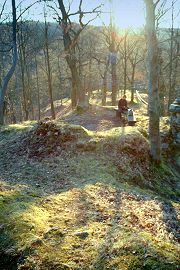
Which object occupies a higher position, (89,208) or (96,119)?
(96,119)

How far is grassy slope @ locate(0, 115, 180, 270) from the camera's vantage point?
4121mm

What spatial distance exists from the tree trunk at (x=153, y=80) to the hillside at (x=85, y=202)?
0.56 metres

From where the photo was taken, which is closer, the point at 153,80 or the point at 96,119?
the point at 153,80

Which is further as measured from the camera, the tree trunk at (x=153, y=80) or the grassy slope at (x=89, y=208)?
the tree trunk at (x=153, y=80)

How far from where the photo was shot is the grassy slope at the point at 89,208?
4.12 metres

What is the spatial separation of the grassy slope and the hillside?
1 centimetres

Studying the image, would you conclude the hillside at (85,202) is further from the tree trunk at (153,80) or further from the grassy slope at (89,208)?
the tree trunk at (153,80)

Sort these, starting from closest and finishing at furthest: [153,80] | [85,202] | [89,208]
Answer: [89,208] → [85,202] → [153,80]

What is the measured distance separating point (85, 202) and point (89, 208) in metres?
0.34

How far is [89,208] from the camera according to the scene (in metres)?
5.89

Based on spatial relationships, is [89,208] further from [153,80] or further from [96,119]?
[96,119]

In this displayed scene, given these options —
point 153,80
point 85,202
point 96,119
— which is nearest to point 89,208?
point 85,202

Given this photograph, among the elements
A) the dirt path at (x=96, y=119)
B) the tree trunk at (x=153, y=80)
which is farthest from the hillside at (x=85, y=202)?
the dirt path at (x=96, y=119)

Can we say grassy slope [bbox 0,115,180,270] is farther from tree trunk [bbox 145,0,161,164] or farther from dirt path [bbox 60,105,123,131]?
dirt path [bbox 60,105,123,131]
